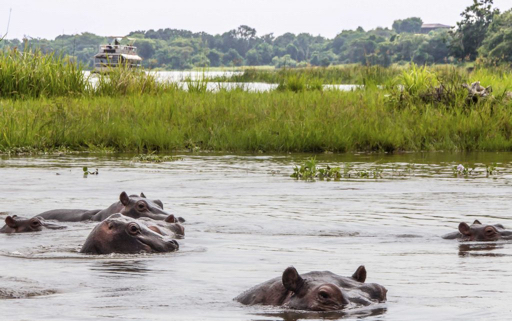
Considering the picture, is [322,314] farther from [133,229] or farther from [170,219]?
[170,219]

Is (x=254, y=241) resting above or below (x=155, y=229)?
below

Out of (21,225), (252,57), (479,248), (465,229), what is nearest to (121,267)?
(21,225)

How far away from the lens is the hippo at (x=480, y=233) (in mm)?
7336

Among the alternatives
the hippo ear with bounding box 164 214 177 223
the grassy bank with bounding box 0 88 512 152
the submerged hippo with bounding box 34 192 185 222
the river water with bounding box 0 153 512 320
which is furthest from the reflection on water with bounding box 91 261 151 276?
the grassy bank with bounding box 0 88 512 152

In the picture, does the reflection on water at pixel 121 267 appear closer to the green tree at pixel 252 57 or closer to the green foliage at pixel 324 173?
the green foliage at pixel 324 173

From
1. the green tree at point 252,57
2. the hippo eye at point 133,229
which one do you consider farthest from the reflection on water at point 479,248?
the green tree at point 252,57

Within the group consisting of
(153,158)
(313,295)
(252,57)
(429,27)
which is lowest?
(153,158)

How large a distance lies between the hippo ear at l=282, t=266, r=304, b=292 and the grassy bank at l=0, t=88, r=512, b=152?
1093 centimetres

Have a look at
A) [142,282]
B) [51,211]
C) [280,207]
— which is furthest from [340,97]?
[142,282]

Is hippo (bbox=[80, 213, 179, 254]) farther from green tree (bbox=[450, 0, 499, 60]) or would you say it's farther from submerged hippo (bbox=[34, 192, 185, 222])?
green tree (bbox=[450, 0, 499, 60])

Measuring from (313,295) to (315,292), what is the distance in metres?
0.02

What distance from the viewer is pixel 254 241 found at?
752cm

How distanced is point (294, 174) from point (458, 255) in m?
5.29

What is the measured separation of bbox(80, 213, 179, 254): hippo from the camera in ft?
21.1
